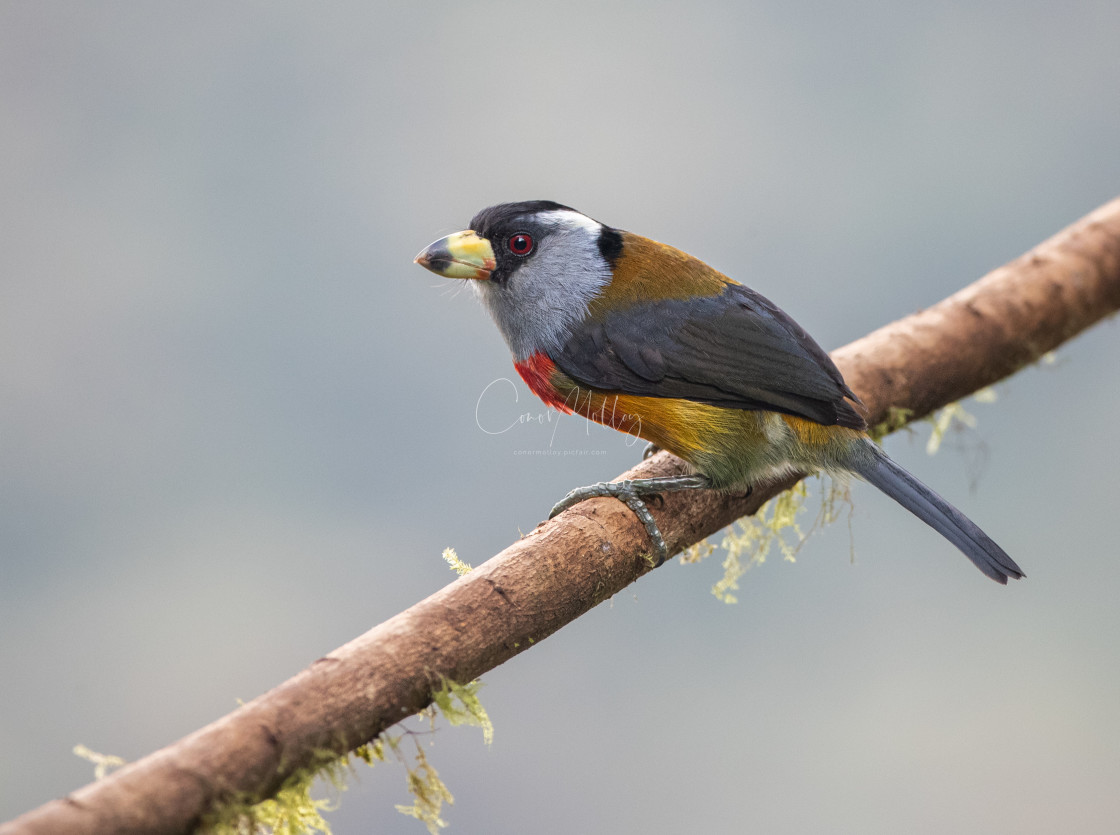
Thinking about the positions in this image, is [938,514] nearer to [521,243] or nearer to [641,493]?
[641,493]

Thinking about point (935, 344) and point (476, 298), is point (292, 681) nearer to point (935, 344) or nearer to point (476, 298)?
point (476, 298)

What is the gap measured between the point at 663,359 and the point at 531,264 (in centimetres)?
38

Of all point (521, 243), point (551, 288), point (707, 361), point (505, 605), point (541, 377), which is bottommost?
point (505, 605)

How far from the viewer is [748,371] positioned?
6.91 feet

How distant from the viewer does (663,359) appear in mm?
2109

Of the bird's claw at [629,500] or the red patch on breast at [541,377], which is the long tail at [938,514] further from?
the red patch on breast at [541,377]

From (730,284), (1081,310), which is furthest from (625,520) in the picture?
(1081,310)

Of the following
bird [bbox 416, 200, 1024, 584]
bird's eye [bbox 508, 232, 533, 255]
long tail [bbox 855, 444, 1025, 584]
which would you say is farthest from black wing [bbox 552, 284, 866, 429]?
bird's eye [bbox 508, 232, 533, 255]

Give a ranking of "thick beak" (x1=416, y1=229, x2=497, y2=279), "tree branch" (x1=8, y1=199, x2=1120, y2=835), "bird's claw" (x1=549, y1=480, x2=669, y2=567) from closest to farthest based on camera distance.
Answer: "tree branch" (x1=8, y1=199, x2=1120, y2=835) < "bird's claw" (x1=549, y1=480, x2=669, y2=567) < "thick beak" (x1=416, y1=229, x2=497, y2=279)

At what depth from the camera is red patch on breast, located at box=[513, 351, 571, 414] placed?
2.20m

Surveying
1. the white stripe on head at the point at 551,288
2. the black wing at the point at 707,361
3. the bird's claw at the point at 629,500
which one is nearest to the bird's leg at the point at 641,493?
the bird's claw at the point at 629,500

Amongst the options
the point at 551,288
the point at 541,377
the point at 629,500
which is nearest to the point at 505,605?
the point at 629,500

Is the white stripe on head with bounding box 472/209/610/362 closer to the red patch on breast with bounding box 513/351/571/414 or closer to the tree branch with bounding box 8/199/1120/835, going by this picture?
the red patch on breast with bounding box 513/351/571/414

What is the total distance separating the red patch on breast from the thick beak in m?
0.23
